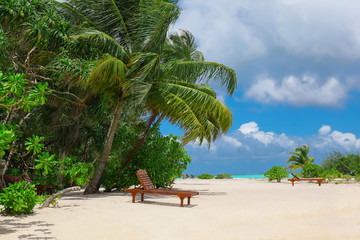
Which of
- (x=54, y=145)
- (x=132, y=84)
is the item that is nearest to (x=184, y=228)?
(x=132, y=84)

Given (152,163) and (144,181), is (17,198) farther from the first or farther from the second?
(152,163)

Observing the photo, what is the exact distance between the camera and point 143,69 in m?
11.3

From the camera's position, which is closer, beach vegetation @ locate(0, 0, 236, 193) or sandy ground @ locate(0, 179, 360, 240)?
sandy ground @ locate(0, 179, 360, 240)

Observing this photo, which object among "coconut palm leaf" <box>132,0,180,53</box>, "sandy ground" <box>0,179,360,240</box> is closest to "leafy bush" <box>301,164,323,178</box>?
"sandy ground" <box>0,179,360,240</box>

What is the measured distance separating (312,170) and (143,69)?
54.3 ft

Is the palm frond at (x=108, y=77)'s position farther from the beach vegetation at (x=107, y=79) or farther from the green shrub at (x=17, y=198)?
the green shrub at (x=17, y=198)

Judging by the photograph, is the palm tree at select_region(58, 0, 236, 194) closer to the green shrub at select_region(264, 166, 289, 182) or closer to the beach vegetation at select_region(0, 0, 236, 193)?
the beach vegetation at select_region(0, 0, 236, 193)

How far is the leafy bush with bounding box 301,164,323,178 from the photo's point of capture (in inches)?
888

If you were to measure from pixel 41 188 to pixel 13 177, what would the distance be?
0.97m

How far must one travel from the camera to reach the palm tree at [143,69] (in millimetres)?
11133

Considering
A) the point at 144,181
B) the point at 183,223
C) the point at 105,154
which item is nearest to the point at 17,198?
the point at 183,223

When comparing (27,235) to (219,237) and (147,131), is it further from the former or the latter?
(147,131)

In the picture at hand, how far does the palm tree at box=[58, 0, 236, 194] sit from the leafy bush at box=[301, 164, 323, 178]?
A: 12.5 meters

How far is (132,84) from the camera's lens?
436 inches
